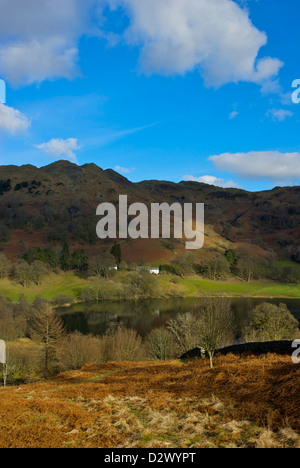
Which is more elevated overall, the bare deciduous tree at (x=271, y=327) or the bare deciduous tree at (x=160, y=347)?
the bare deciduous tree at (x=271, y=327)

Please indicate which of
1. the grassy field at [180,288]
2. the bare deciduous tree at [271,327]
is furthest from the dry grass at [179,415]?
the grassy field at [180,288]

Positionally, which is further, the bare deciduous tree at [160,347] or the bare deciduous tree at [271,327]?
the bare deciduous tree at [160,347]

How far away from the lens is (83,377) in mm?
19344

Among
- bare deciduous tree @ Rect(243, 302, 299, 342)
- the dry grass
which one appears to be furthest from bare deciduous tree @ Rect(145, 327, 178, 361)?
the dry grass

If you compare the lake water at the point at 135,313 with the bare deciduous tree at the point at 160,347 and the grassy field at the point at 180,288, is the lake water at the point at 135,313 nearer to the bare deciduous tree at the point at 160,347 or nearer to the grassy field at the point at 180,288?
the grassy field at the point at 180,288

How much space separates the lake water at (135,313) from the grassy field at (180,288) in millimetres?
7482

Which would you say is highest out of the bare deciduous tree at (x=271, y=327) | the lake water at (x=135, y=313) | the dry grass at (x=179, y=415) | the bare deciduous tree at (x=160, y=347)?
the dry grass at (x=179, y=415)

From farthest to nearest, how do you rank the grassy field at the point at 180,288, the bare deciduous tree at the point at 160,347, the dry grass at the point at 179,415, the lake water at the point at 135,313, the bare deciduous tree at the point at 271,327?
1. the grassy field at the point at 180,288
2. the lake water at the point at 135,313
3. the bare deciduous tree at the point at 160,347
4. the bare deciduous tree at the point at 271,327
5. the dry grass at the point at 179,415

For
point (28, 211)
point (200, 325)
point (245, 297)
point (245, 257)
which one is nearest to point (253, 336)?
point (200, 325)

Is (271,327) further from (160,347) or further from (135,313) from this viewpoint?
(135,313)

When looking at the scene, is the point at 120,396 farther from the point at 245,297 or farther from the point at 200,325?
the point at 245,297

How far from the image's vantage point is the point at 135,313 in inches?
3157

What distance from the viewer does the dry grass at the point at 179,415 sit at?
6.71m

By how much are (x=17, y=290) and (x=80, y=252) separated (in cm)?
3314
